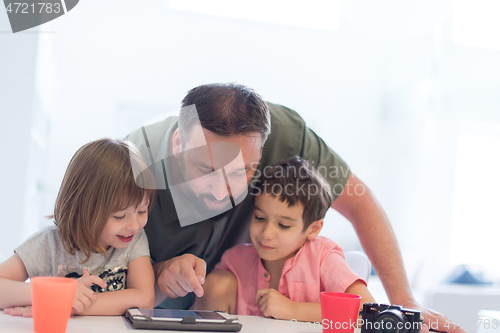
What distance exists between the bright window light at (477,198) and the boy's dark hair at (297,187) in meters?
3.59

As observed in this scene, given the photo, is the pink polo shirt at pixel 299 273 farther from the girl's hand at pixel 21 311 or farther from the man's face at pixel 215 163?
the girl's hand at pixel 21 311

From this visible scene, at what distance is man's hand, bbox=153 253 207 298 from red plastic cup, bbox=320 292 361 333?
9.1 inches

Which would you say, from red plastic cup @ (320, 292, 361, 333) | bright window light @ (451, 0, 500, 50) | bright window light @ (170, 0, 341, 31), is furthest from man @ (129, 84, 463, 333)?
bright window light @ (451, 0, 500, 50)

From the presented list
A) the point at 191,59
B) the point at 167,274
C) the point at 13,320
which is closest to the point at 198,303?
the point at 167,274

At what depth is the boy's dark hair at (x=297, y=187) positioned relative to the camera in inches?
39.2

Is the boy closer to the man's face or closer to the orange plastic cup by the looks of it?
the man's face

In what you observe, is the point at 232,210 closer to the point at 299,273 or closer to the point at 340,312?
the point at 299,273

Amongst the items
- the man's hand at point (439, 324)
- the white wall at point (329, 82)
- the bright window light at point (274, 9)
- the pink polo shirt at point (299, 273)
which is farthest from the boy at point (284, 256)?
the bright window light at point (274, 9)

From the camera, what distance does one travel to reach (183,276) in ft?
2.64

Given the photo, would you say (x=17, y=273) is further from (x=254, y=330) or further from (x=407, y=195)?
(x=407, y=195)

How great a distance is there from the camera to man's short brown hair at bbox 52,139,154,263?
2.68 feet

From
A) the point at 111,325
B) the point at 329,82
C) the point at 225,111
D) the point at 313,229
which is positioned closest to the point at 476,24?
the point at 329,82

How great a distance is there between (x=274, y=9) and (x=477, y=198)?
2.62m

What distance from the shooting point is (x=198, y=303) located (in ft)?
3.18
